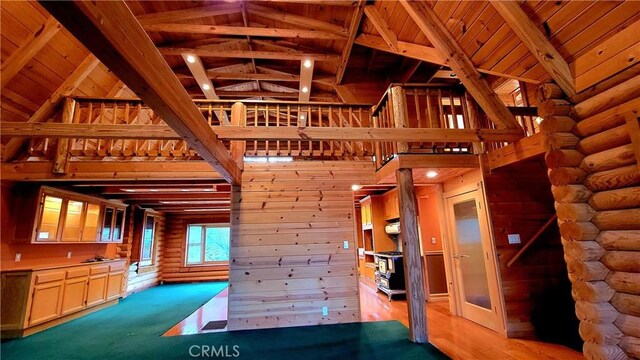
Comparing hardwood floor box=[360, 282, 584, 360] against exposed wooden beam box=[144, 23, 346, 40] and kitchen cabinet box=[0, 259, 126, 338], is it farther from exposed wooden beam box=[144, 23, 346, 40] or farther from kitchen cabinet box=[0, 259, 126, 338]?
exposed wooden beam box=[144, 23, 346, 40]

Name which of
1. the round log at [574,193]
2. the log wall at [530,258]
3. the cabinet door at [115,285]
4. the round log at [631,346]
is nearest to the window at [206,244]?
the cabinet door at [115,285]

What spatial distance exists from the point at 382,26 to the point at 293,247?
3.94 m

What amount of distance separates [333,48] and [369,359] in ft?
18.8

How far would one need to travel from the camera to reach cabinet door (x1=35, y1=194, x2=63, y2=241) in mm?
4810

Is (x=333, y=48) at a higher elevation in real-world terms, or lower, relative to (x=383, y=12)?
higher

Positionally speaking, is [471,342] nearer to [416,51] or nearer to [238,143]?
[416,51]

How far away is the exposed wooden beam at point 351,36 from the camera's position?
15.6ft

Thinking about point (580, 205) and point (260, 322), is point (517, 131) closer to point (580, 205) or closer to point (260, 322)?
point (580, 205)

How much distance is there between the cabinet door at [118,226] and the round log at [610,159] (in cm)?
857

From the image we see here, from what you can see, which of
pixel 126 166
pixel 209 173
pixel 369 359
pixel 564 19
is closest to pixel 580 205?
pixel 564 19

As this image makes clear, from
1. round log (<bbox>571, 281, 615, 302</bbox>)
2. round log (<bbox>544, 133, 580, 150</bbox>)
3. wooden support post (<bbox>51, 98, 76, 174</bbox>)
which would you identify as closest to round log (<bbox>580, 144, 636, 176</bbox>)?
round log (<bbox>544, 133, 580, 150</bbox>)

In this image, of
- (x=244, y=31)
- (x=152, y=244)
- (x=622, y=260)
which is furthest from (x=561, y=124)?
(x=152, y=244)

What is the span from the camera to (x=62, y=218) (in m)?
5.21

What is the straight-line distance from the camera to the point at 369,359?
10.2 feet
